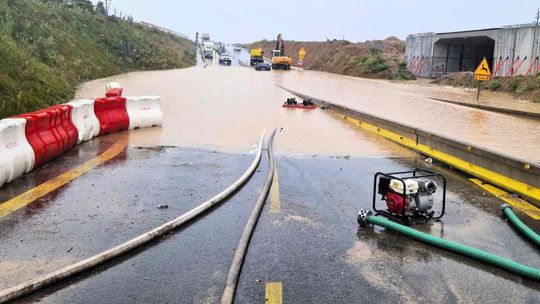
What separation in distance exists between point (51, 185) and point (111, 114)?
5.81m

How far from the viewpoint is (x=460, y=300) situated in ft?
14.9

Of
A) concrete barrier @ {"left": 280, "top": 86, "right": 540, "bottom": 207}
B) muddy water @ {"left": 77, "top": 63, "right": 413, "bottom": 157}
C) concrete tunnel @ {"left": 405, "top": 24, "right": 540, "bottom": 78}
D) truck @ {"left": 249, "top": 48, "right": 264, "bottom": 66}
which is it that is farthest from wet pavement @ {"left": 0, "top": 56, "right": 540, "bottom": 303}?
truck @ {"left": 249, "top": 48, "right": 264, "bottom": 66}

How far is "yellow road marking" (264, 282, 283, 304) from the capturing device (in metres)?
4.40

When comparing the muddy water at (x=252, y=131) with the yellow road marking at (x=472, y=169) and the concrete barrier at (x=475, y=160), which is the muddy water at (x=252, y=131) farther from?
the concrete barrier at (x=475, y=160)

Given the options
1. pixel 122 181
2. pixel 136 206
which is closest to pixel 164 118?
pixel 122 181

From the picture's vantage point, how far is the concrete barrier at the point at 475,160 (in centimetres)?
836

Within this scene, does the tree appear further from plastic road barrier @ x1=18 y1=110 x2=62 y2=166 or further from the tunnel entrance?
plastic road barrier @ x1=18 y1=110 x2=62 y2=166

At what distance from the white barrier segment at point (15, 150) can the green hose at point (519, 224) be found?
7661 mm

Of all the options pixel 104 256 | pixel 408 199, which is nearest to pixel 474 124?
pixel 408 199

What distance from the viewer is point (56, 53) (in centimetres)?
3234

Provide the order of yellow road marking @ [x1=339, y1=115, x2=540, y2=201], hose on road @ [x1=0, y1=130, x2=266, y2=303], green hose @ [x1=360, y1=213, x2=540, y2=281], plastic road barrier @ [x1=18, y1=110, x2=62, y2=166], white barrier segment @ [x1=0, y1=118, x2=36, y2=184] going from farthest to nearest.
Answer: plastic road barrier @ [x1=18, y1=110, x2=62, y2=166], yellow road marking @ [x1=339, y1=115, x2=540, y2=201], white barrier segment @ [x1=0, y1=118, x2=36, y2=184], green hose @ [x1=360, y1=213, x2=540, y2=281], hose on road @ [x1=0, y1=130, x2=266, y2=303]

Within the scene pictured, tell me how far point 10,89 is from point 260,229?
11.7 m

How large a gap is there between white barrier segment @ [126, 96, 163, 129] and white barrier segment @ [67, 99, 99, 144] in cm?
174

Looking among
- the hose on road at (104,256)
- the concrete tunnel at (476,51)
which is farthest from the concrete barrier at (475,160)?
the concrete tunnel at (476,51)
